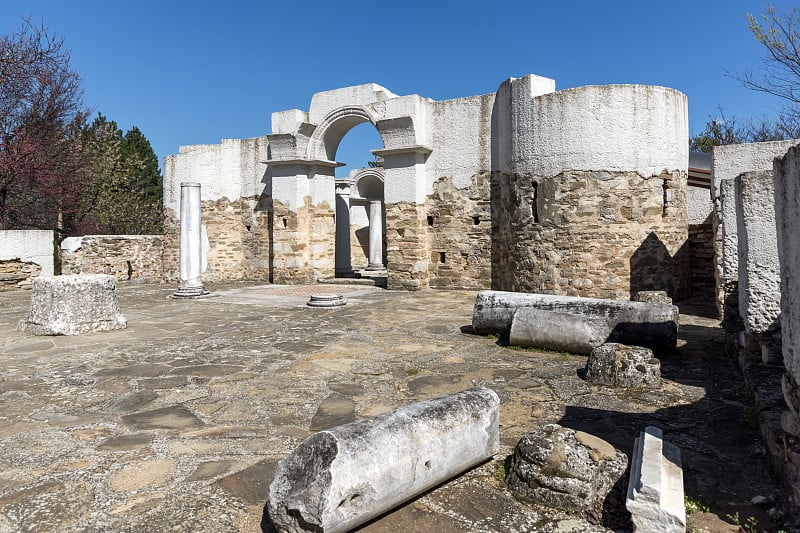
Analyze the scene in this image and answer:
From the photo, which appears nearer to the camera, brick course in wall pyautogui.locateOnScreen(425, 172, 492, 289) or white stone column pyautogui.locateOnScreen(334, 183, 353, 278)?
brick course in wall pyautogui.locateOnScreen(425, 172, 492, 289)

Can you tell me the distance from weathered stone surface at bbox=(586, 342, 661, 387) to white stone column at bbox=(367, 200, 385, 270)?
17146 mm

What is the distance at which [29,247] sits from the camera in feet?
41.3

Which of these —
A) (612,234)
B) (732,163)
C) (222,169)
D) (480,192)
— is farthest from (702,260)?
(222,169)

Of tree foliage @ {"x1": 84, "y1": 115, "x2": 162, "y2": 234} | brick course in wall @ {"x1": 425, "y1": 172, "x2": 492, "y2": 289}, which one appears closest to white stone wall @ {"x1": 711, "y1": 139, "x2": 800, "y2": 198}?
brick course in wall @ {"x1": 425, "y1": 172, "x2": 492, "y2": 289}

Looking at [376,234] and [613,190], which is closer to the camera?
[613,190]

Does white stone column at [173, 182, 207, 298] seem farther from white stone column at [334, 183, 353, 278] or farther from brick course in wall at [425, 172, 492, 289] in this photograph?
brick course in wall at [425, 172, 492, 289]

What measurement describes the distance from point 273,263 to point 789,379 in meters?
12.9

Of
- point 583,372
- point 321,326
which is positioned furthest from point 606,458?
point 321,326

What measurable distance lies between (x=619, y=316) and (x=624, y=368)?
4.17ft

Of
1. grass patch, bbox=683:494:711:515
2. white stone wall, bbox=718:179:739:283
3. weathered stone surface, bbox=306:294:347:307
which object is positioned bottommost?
grass patch, bbox=683:494:711:515

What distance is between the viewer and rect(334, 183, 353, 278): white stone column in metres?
16.2

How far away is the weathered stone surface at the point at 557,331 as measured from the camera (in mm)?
5191

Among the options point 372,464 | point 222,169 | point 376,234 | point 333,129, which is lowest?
point 372,464

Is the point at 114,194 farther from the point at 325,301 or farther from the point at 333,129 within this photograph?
the point at 325,301
